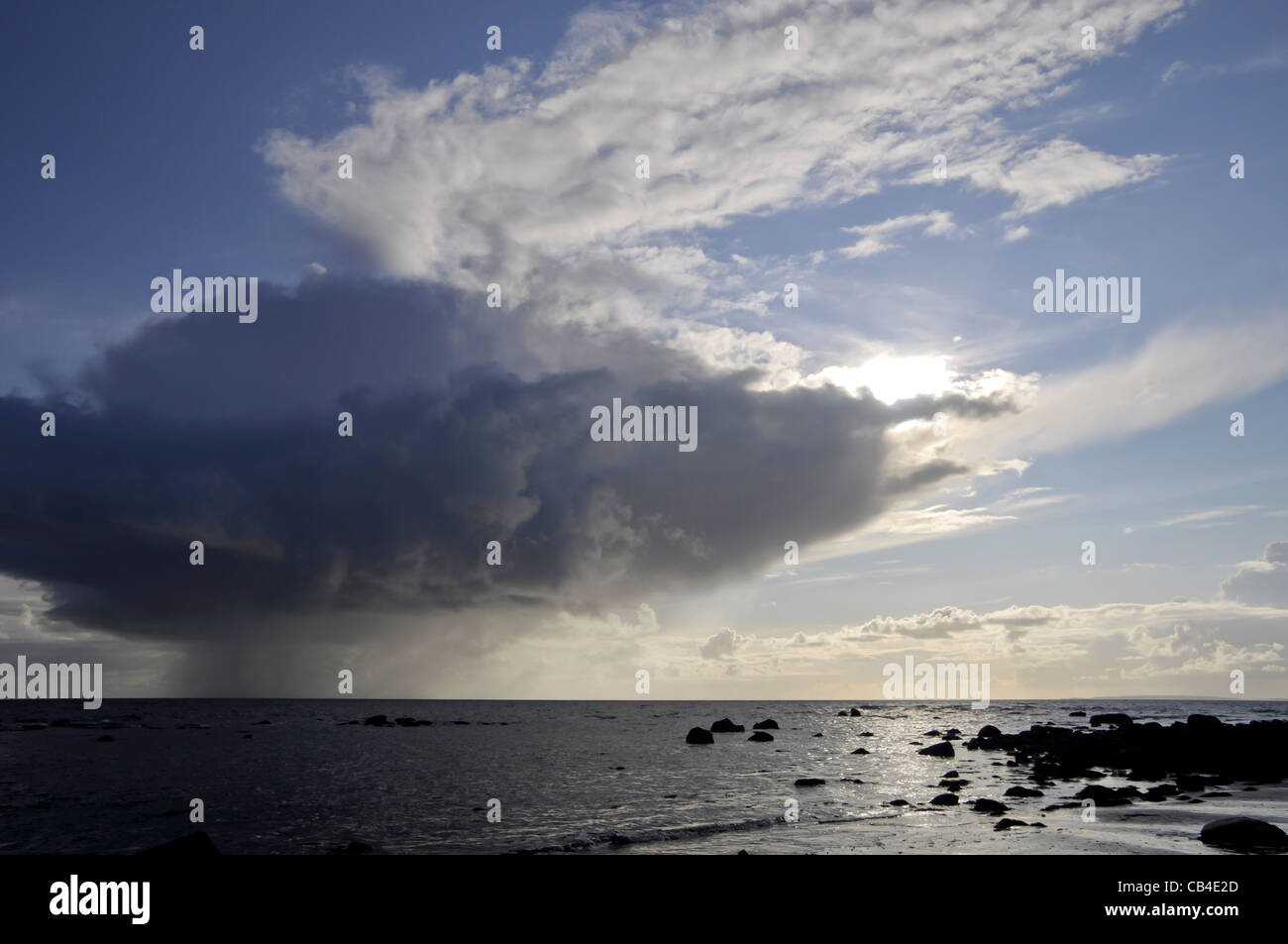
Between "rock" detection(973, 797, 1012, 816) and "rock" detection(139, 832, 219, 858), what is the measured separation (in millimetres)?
31520

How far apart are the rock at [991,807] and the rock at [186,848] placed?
31.5m

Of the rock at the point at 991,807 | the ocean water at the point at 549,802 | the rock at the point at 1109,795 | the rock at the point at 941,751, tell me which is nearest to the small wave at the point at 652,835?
the ocean water at the point at 549,802

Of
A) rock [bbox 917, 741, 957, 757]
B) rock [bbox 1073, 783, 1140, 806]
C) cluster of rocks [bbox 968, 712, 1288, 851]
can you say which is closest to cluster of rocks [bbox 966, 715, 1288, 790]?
cluster of rocks [bbox 968, 712, 1288, 851]

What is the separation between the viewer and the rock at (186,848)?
20.8 m

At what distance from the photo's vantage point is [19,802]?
44031 mm

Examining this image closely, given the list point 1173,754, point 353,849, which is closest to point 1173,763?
point 1173,754

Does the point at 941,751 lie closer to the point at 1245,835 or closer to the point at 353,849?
the point at 1245,835

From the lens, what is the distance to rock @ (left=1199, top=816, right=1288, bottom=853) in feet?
80.0

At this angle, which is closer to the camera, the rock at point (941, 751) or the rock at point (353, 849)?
the rock at point (353, 849)

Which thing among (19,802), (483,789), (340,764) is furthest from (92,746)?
(483,789)

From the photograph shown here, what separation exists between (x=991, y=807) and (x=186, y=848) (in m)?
32.7

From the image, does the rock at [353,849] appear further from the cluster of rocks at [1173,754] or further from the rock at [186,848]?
the cluster of rocks at [1173,754]

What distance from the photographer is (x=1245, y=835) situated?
24953 millimetres

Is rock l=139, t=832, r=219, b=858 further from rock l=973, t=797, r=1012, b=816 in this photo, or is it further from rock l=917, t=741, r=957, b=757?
rock l=917, t=741, r=957, b=757
